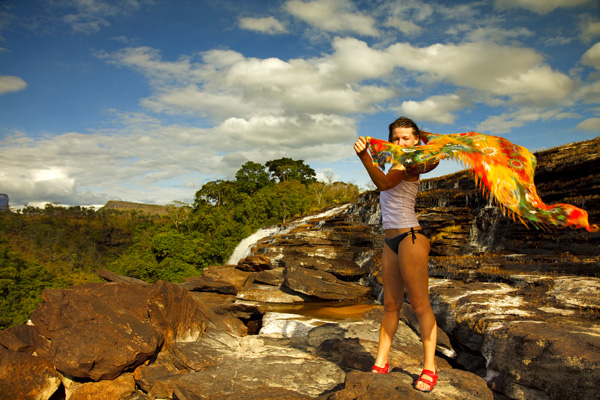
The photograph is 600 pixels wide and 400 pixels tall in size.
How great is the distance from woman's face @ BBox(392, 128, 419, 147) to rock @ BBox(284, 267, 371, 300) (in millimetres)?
9972

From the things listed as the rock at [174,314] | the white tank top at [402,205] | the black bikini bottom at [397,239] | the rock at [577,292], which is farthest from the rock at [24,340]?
the rock at [577,292]

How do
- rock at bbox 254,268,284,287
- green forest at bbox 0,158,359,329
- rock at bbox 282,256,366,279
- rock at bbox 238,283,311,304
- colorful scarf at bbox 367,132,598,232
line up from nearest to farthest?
colorful scarf at bbox 367,132,598,232 < rock at bbox 238,283,311,304 < rock at bbox 254,268,284,287 < rock at bbox 282,256,366,279 < green forest at bbox 0,158,359,329

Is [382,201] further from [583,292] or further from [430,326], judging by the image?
[583,292]

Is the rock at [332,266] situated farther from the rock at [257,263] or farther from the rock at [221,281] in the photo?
the rock at [221,281]

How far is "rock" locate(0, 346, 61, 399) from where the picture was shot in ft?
17.4

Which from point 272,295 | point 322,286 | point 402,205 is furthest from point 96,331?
point 322,286

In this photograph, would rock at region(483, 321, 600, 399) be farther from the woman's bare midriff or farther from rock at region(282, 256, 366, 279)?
rock at region(282, 256, 366, 279)

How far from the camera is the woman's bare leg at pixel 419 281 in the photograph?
114 inches

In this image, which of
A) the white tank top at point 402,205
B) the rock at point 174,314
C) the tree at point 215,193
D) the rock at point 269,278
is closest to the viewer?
the white tank top at point 402,205

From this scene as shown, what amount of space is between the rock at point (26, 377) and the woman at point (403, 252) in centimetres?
498

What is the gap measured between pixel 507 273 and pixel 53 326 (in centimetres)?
874

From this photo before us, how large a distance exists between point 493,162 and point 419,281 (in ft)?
3.53

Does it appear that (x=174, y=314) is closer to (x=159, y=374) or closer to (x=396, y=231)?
(x=159, y=374)

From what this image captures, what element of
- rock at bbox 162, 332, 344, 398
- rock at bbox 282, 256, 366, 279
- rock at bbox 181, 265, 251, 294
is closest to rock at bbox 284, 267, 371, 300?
rock at bbox 282, 256, 366, 279
